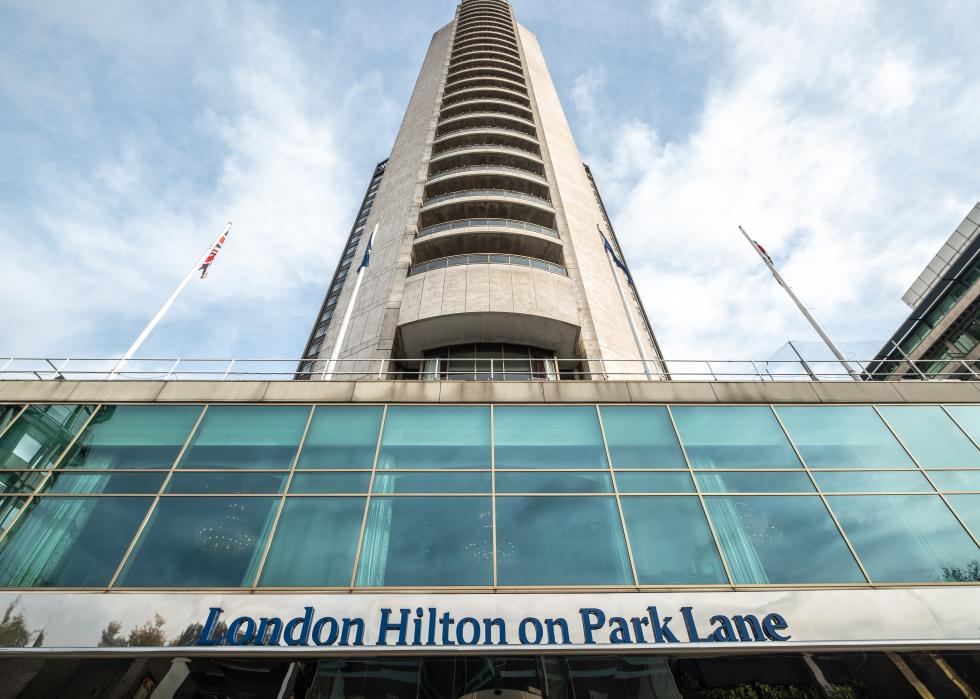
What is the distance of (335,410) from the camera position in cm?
1323

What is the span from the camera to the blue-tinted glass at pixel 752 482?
38.5 ft

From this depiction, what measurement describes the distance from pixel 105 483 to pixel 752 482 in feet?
52.4

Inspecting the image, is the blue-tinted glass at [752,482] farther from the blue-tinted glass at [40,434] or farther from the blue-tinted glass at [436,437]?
the blue-tinted glass at [40,434]

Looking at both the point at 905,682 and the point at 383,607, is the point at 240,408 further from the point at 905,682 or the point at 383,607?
the point at 905,682

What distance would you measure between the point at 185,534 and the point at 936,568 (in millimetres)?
16498

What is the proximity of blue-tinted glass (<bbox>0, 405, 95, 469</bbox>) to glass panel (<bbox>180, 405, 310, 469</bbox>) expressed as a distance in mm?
3312

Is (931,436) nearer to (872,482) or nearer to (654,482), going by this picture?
(872,482)

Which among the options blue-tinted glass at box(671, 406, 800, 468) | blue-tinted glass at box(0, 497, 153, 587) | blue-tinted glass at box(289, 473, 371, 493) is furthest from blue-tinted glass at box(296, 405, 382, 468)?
blue-tinted glass at box(671, 406, 800, 468)

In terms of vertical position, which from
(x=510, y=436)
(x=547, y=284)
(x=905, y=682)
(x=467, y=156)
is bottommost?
(x=905, y=682)

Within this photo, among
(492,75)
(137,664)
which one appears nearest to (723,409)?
(137,664)

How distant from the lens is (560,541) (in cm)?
1058

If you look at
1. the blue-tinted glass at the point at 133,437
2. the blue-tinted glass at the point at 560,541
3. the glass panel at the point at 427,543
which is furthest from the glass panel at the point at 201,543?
the blue-tinted glass at the point at 560,541

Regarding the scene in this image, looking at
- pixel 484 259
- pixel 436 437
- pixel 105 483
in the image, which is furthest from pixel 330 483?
pixel 484 259

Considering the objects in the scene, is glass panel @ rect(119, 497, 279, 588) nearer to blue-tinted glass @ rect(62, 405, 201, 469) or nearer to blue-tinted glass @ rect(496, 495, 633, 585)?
blue-tinted glass @ rect(62, 405, 201, 469)
